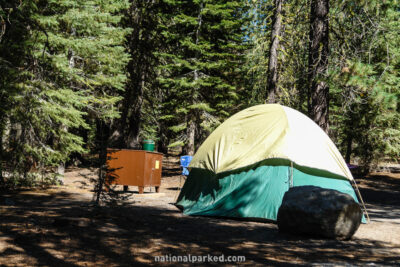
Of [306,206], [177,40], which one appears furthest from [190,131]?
[306,206]

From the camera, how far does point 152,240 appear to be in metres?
5.93

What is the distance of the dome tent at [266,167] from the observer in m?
8.38

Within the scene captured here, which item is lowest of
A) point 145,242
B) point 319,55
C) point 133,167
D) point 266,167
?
point 145,242

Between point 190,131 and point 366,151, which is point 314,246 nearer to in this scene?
point 190,131

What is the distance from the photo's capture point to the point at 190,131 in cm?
1844

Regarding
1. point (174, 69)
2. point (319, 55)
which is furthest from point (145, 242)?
point (174, 69)

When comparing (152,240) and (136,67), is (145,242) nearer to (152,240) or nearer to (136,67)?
(152,240)

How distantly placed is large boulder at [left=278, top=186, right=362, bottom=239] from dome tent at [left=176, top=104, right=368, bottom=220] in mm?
1403

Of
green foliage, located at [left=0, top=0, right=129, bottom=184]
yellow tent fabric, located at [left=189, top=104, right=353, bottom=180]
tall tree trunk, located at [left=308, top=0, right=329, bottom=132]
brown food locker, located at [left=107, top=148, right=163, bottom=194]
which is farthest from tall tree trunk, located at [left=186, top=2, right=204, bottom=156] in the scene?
tall tree trunk, located at [left=308, top=0, right=329, bottom=132]

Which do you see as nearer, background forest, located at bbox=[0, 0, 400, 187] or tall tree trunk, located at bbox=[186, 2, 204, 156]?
background forest, located at bbox=[0, 0, 400, 187]

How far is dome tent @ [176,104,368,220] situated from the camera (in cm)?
838

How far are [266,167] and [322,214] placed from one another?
7.54 feet

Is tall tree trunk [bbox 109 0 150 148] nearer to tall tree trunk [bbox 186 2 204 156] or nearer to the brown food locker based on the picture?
tall tree trunk [bbox 186 2 204 156]

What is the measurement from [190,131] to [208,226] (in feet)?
→ 36.7
